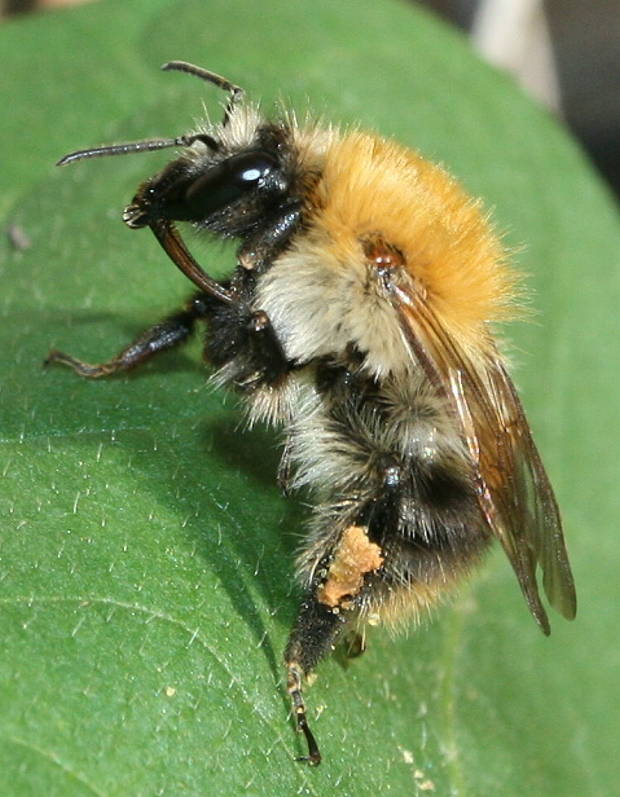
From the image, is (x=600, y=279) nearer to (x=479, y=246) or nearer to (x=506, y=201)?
(x=506, y=201)

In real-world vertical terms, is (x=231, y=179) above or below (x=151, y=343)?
above

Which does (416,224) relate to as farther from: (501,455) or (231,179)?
(501,455)

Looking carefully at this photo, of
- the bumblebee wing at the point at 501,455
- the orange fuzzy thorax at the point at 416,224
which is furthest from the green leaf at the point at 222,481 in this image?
the orange fuzzy thorax at the point at 416,224

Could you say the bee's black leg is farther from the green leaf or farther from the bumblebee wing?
the bumblebee wing

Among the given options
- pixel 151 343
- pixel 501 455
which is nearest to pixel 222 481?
pixel 151 343

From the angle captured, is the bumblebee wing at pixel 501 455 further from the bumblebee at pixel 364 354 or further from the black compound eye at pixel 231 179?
the black compound eye at pixel 231 179

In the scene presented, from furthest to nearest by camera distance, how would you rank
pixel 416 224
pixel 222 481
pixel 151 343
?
pixel 151 343, pixel 222 481, pixel 416 224
